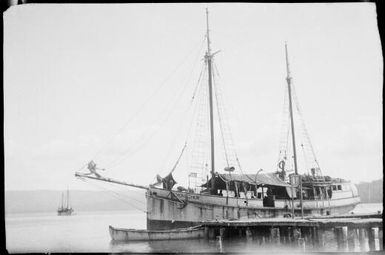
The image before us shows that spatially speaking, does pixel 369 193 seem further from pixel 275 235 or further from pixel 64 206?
pixel 64 206

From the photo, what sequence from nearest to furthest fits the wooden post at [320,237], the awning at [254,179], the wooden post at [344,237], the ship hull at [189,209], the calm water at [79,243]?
the calm water at [79,243] < the wooden post at [320,237] < the wooden post at [344,237] < the ship hull at [189,209] < the awning at [254,179]

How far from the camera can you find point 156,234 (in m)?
8.62

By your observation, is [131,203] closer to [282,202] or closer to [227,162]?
[227,162]

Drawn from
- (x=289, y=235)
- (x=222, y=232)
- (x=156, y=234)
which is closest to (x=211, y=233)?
(x=222, y=232)

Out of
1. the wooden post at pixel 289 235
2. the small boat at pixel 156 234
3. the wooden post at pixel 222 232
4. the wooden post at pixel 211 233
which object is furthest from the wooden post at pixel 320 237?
the small boat at pixel 156 234

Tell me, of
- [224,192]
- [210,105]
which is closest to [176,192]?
[224,192]

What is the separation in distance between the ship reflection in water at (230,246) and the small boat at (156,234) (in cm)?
15

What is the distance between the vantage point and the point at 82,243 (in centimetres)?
751

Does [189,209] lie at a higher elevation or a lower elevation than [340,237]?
higher

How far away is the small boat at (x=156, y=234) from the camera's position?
830 centimetres

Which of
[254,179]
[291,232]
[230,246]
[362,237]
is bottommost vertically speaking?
[230,246]

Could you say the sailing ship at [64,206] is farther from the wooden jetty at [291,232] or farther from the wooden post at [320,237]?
the wooden post at [320,237]

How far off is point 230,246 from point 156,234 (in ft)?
5.75

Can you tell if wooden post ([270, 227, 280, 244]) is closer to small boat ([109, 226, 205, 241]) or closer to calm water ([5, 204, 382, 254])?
calm water ([5, 204, 382, 254])
